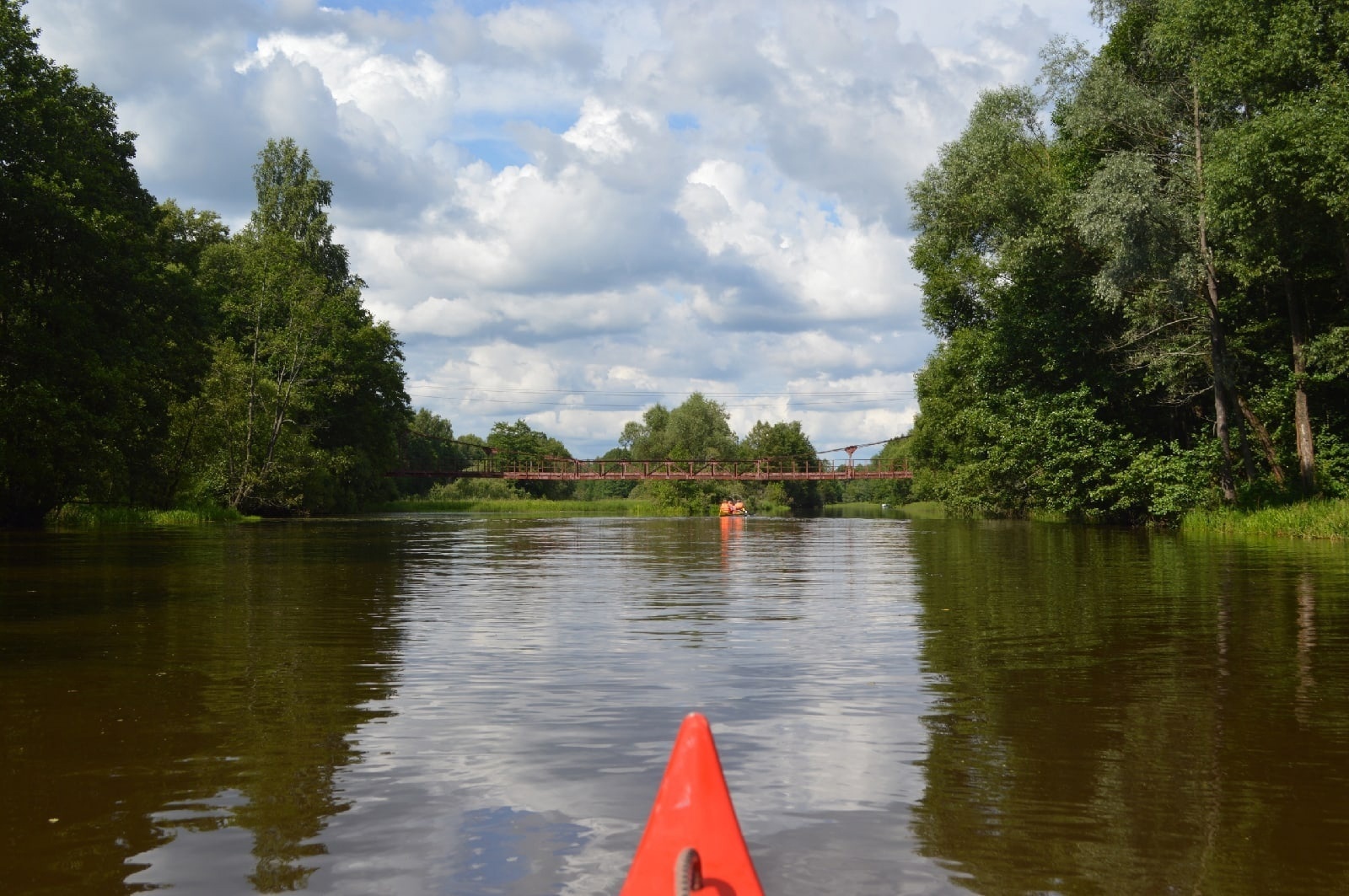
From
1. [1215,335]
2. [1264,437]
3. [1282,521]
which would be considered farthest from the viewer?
[1264,437]

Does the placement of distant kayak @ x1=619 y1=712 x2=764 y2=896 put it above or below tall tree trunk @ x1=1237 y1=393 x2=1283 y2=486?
below

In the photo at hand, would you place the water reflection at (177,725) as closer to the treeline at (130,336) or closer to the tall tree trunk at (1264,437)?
the treeline at (130,336)

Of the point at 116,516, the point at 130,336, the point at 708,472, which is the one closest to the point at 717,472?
the point at 708,472

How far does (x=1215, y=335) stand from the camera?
32500 millimetres

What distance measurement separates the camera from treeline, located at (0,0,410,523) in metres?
31.3

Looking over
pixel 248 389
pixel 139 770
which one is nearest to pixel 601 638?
pixel 139 770

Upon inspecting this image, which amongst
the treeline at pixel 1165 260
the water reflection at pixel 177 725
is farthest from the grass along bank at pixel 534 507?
the water reflection at pixel 177 725

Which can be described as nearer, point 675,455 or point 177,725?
point 177,725

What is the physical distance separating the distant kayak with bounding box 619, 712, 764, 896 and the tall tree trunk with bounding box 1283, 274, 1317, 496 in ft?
104

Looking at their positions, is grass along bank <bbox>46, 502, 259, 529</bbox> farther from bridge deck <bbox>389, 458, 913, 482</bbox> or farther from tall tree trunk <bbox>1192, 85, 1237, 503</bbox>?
bridge deck <bbox>389, 458, 913, 482</bbox>

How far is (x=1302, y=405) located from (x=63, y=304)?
112 ft

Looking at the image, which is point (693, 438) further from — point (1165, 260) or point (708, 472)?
point (1165, 260)

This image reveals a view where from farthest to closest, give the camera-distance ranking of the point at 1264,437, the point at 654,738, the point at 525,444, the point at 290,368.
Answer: the point at 525,444, the point at 290,368, the point at 1264,437, the point at 654,738

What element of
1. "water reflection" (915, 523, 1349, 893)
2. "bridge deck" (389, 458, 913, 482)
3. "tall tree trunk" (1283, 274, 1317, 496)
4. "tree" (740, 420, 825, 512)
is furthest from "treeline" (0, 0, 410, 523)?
"tree" (740, 420, 825, 512)
